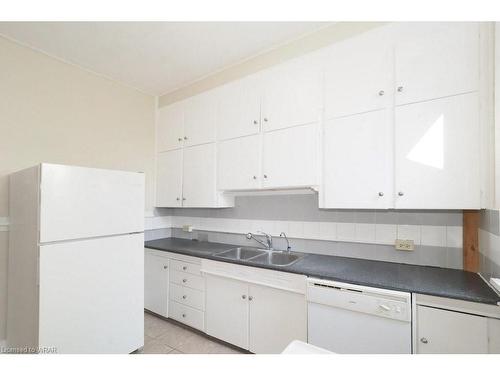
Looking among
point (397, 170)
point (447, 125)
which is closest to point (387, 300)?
point (397, 170)

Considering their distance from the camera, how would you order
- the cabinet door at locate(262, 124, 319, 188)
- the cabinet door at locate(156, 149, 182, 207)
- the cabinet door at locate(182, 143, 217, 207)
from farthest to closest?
1. the cabinet door at locate(156, 149, 182, 207)
2. the cabinet door at locate(182, 143, 217, 207)
3. the cabinet door at locate(262, 124, 319, 188)

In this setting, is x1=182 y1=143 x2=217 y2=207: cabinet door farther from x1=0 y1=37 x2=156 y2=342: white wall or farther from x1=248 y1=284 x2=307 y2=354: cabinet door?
x1=248 y1=284 x2=307 y2=354: cabinet door

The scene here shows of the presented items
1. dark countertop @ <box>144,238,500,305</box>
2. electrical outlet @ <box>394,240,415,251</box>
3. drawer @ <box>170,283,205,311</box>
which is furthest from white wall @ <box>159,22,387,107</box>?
drawer @ <box>170,283,205,311</box>

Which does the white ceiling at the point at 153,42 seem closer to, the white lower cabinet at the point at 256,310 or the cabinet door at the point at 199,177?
the cabinet door at the point at 199,177

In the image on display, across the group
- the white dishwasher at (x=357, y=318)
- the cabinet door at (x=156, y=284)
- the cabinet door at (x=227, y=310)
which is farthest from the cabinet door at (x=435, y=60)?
the cabinet door at (x=156, y=284)

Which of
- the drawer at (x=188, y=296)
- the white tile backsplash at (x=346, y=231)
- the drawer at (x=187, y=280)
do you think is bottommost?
the drawer at (x=188, y=296)

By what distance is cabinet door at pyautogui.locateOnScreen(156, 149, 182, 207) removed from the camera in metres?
2.81

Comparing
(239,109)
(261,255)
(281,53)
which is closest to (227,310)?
(261,255)

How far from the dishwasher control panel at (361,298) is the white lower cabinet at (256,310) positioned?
0.12 m

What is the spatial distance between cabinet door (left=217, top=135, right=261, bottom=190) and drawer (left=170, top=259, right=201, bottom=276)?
776 mm

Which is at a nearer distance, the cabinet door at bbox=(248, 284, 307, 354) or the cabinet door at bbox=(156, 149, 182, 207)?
the cabinet door at bbox=(248, 284, 307, 354)

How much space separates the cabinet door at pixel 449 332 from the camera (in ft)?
4.01

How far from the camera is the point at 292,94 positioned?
2049 mm
